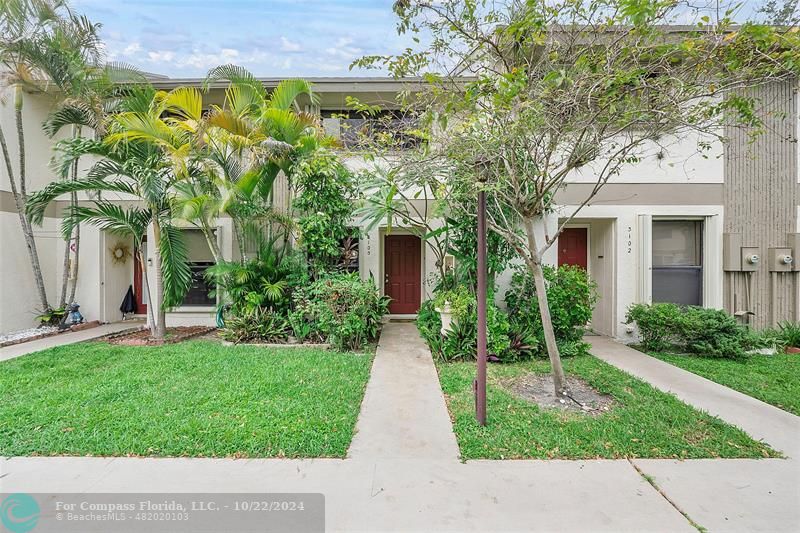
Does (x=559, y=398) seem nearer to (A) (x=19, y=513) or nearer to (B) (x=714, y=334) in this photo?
(B) (x=714, y=334)

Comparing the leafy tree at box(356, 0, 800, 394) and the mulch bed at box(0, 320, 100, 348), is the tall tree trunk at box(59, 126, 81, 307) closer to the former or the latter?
the mulch bed at box(0, 320, 100, 348)

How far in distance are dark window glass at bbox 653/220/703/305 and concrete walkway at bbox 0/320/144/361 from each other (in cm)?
1241

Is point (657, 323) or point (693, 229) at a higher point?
point (693, 229)

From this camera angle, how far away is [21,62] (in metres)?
7.08

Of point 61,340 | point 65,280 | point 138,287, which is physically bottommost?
point 61,340

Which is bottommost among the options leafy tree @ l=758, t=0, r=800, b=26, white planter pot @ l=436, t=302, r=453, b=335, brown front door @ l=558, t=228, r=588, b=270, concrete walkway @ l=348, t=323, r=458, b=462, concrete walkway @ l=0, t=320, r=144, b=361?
concrete walkway @ l=348, t=323, r=458, b=462

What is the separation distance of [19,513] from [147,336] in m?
5.73

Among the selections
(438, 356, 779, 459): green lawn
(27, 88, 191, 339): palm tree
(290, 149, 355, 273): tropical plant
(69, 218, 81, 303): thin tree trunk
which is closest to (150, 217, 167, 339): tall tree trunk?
(27, 88, 191, 339): palm tree

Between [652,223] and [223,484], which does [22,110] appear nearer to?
[223,484]

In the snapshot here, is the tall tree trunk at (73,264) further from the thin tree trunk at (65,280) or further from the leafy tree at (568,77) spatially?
the leafy tree at (568,77)

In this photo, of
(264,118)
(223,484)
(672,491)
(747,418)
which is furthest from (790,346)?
(264,118)

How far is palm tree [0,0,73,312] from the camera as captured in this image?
680 centimetres

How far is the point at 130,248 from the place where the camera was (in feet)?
32.0

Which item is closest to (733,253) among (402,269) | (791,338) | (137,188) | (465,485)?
(791,338)
